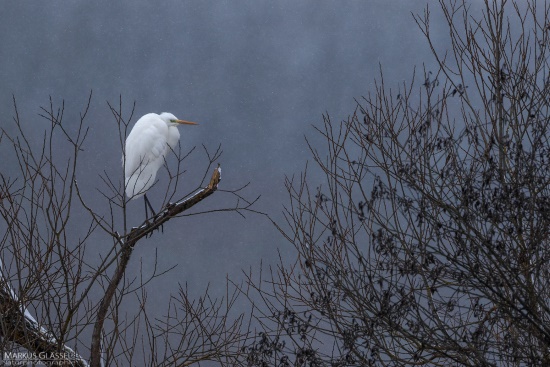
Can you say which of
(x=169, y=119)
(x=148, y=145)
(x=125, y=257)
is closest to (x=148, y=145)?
(x=148, y=145)

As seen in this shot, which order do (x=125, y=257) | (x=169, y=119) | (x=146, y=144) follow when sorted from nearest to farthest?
(x=125, y=257) < (x=146, y=144) < (x=169, y=119)

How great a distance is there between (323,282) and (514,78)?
7.01 ft

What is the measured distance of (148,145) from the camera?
8.45m

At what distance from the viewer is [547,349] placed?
15.0ft

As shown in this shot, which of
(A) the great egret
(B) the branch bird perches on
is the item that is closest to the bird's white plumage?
(A) the great egret

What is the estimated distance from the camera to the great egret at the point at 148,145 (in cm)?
836

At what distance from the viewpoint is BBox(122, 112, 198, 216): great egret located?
8359 mm

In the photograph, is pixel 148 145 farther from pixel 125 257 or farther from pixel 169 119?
pixel 125 257

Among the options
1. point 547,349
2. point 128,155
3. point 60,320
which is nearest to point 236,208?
point 60,320

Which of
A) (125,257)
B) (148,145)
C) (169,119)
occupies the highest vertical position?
(169,119)

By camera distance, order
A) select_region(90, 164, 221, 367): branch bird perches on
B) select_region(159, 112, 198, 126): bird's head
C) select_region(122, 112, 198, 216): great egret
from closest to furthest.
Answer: select_region(90, 164, 221, 367): branch bird perches on → select_region(122, 112, 198, 216): great egret → select_region(159, 112, 198, 126): bird's head

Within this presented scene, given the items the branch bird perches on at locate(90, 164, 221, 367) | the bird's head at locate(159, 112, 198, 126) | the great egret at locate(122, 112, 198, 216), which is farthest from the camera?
the bird's head at locate(159, 112, 198, 126)

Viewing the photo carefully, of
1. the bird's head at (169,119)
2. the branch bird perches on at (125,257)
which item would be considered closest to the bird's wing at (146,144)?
the bird's head at (169,119)

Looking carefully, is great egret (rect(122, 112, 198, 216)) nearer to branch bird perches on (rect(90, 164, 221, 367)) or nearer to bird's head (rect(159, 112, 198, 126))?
bird's head (rect(159, 112, 198, 126))
